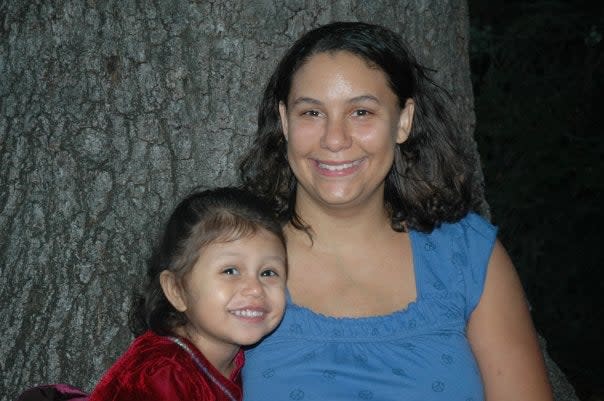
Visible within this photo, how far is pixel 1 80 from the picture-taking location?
2.43 metres

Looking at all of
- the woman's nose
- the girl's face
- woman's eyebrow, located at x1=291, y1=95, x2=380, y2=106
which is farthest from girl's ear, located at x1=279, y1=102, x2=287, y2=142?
the girl's face

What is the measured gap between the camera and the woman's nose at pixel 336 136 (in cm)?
220

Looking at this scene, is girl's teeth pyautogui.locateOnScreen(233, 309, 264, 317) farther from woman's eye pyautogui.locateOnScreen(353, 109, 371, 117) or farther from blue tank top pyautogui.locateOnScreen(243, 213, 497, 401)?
woman's eye pyautogui.locateOnScreen(353, 109, 371, 117)

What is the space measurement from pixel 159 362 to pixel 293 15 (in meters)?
1.23

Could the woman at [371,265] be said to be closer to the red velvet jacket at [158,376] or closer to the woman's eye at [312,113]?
the woman's eye at [312,113]

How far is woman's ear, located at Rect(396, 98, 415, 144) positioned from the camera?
2373 mm

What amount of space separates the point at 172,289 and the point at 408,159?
3.13 ft

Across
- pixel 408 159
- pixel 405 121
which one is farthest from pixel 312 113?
pixel 408 159

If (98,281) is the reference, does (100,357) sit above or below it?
below

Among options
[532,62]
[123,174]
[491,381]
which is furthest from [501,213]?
[123,174]

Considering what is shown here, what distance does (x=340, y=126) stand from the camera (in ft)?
7.25

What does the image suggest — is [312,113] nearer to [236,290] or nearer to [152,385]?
[236,290]

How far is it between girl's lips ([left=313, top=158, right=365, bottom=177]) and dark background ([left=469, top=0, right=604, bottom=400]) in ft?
9.37

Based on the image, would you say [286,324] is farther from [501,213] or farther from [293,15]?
[501,213]
